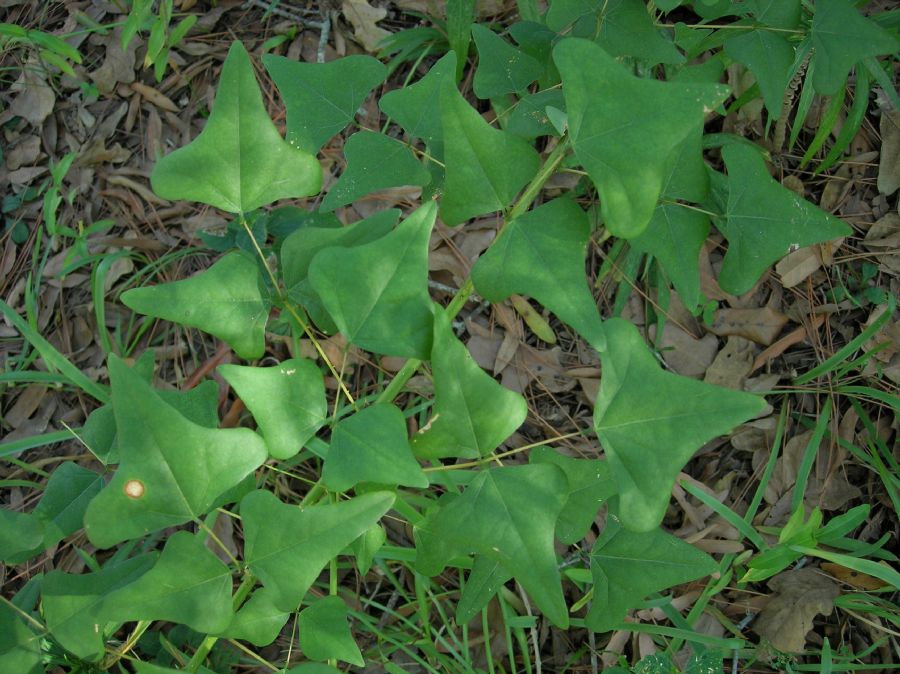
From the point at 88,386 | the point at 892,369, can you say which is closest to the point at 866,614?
the point at 892,369

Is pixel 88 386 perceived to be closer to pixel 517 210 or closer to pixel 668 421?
pixel 517 210

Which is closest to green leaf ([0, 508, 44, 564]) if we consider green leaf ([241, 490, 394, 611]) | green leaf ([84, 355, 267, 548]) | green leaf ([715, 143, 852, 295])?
green leaf ([84, 355, 267, 548])

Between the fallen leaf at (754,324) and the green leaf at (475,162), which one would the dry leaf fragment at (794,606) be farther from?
the green leaf at (475,162)

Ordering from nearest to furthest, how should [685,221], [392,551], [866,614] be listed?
[685,221]
[392,551]
[866,614]

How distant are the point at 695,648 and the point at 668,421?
0.98 m

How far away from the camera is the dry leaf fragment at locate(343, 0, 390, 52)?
2.22m

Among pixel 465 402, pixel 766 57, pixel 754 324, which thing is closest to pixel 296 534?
pixel 465 402

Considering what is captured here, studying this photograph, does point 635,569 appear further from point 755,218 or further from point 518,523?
point 755,218

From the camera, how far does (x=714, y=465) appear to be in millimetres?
1901

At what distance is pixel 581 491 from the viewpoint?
122 cm

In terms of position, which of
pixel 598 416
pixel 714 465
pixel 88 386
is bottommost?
pixel 714 465

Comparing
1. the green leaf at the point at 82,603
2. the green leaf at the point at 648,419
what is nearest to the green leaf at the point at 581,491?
the green leaf at the point at 648,419

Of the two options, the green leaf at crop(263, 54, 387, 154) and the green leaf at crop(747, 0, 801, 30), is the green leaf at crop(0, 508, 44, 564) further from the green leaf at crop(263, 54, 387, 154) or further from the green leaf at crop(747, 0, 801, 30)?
the green leaf at crop(747, 0, 801, 30)

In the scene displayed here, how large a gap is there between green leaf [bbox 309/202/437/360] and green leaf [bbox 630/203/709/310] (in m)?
0.35
